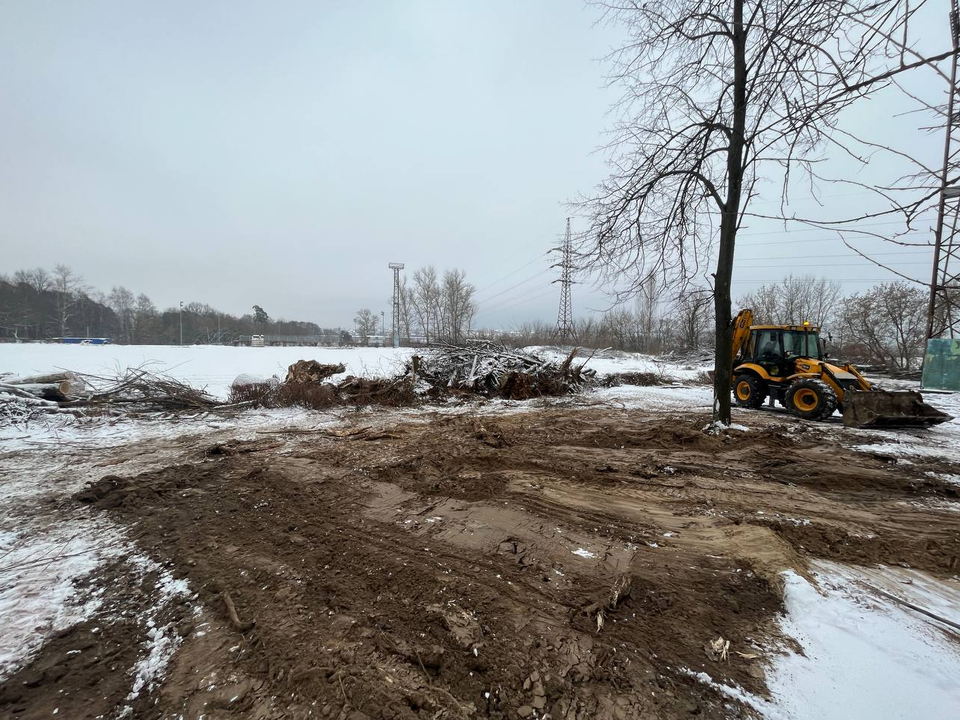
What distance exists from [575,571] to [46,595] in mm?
4116

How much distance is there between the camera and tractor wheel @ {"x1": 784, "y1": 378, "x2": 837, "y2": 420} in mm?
9547

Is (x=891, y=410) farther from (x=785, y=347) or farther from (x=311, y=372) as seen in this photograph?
(x=311, y=372)

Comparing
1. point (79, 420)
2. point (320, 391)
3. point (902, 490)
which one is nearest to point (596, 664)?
point (902, 490)

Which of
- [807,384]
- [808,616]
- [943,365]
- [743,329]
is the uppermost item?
[743,329]

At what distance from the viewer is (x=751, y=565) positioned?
3.32m

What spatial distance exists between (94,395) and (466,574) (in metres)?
11.6

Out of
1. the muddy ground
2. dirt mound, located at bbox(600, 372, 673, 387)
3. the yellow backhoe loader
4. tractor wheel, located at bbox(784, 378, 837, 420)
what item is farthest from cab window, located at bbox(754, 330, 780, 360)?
dirt mound, located at bbox(600, 372, 673, 387)

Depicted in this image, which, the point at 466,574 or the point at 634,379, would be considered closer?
the point at 466,574

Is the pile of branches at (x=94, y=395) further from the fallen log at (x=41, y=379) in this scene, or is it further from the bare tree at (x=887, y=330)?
the bare tree at (x=887, y=330)

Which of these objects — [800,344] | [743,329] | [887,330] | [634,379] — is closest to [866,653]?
[800,344]

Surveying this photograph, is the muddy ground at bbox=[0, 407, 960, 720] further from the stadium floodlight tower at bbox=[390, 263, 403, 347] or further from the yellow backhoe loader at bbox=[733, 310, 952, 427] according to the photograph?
the stadium floodlight tower at bbox=[390, 263, 403, 347]

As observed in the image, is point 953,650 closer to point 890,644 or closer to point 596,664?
point 890,644

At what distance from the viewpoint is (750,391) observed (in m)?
11.9

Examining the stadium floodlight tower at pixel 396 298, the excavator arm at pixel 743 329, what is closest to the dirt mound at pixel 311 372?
the excavator arm at pixel 743 329
